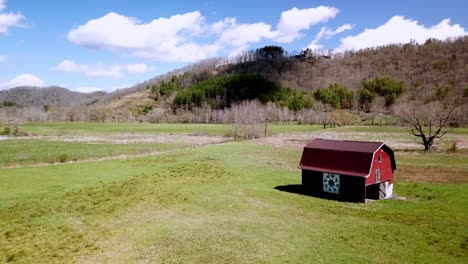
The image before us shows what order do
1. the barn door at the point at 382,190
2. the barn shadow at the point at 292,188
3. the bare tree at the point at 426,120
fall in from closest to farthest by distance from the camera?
the barn door at the point at 382,190 → the barn shadow at the point at 292,188 → the bare tree at the point at 426,120

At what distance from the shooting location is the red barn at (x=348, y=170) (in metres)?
Answer: 35.9

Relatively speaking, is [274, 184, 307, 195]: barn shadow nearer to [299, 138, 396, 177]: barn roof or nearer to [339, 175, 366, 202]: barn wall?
[299, 138, 396, 177]: barn roof

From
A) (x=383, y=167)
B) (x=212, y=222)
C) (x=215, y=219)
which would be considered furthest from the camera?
(x=383, y=167)

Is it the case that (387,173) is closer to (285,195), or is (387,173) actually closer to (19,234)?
(285,195)

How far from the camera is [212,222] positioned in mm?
29000

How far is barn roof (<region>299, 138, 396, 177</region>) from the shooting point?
118 feet

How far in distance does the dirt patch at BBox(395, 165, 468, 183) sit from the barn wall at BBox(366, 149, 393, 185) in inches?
346

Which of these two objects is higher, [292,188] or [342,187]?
[342,187]

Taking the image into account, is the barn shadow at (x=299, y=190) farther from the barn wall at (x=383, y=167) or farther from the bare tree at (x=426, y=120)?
A: the bare tree at (x=426, y=120)

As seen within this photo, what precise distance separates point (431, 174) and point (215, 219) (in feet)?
109

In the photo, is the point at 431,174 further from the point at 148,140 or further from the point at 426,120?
the point at 148,140

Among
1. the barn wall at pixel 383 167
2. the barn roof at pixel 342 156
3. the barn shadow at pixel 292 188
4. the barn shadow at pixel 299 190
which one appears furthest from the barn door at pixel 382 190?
the barn shadow at pixel 292 188

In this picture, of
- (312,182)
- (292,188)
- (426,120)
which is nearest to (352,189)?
(312,182)

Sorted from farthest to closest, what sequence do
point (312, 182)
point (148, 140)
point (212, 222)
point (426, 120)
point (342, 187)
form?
point (148, 140), point (426, 120), point (312, 182), point (342, 187), point (212, 222)
